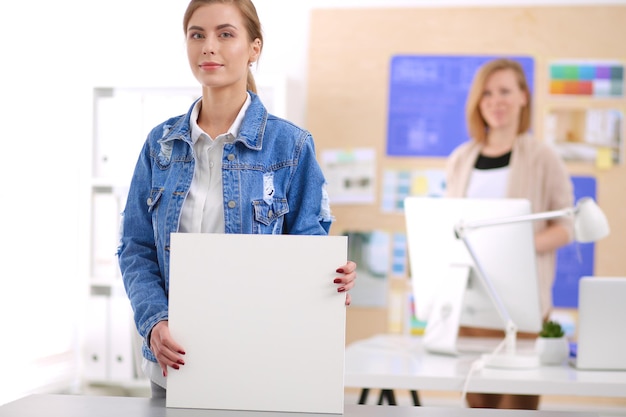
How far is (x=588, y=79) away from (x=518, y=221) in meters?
2.34

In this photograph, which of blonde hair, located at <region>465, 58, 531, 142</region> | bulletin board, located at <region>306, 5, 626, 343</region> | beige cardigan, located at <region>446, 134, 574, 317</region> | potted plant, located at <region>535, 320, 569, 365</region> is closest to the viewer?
potted plant, located at <region>535, 320, 569, 365</region>

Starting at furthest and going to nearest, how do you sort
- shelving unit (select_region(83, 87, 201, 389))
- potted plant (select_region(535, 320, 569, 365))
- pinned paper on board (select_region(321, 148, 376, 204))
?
1. pinned paper on board (select_region(321, 148, 376, 204))
2. shelving unit (select_region(83, 87, 201, 389))
3. potted plant (select_region(535, 320, 569, 365))

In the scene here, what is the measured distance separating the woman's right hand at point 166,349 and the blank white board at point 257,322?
12 millimetres

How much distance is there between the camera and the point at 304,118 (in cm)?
462

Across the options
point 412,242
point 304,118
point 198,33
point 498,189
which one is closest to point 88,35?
point 304,118

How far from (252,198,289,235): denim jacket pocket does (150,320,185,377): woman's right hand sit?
0.75 feet

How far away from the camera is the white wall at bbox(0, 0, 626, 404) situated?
3828 millimetres

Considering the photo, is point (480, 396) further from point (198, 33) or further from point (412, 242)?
point (198, 33)

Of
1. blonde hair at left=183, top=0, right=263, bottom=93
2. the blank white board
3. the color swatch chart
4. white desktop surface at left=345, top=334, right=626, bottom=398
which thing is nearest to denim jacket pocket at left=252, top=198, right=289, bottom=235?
the blank white board

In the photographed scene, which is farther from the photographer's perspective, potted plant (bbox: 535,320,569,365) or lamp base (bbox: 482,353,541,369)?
potted plant (bbox: 535,320,569,365)

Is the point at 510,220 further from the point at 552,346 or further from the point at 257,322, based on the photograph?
the point at 257,322

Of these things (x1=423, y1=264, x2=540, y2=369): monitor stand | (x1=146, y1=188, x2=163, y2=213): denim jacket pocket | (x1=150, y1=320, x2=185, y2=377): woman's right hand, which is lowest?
(x1=423, y1=264, x2=540, y2=369): monitor stand

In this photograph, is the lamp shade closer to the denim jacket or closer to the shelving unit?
the denim jacket

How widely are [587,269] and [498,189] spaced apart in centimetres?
111
